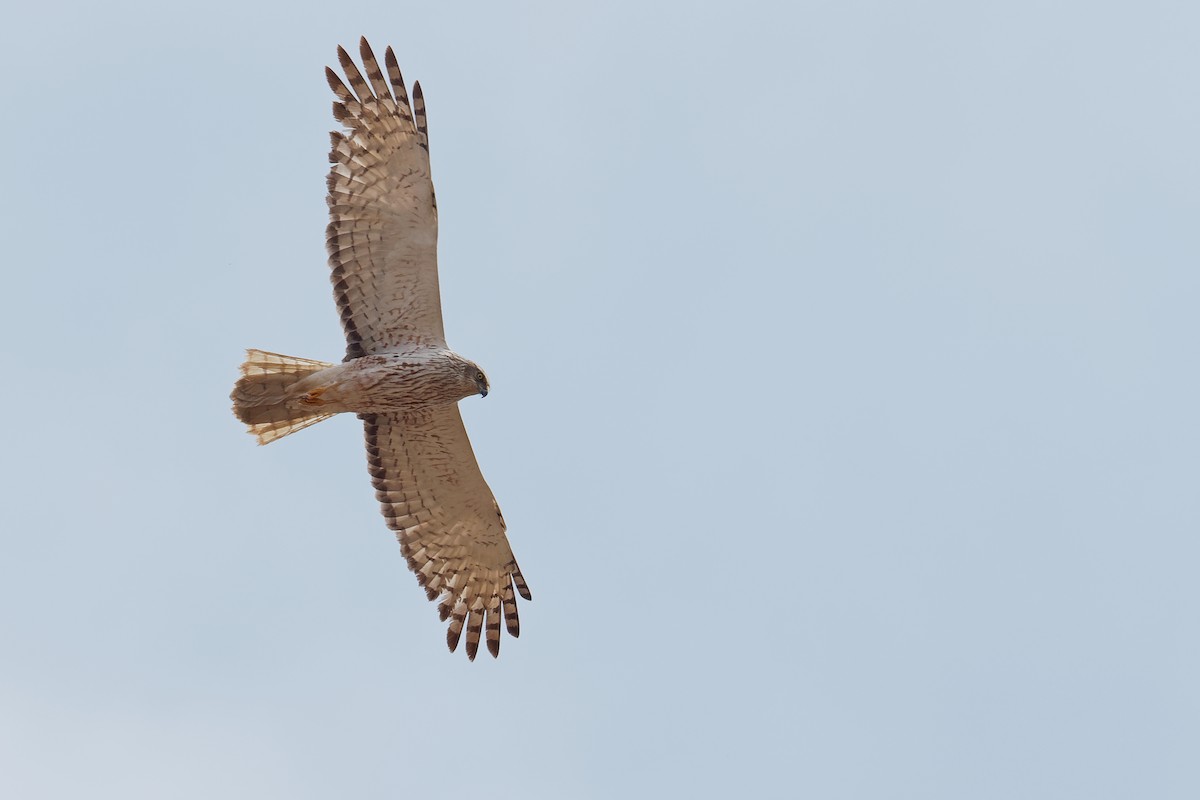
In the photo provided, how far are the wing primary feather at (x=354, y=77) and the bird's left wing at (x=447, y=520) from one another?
2573 millimetres

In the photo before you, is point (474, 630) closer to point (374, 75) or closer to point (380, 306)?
point (380, 306)

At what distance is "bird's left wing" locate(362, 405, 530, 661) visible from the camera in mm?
14562

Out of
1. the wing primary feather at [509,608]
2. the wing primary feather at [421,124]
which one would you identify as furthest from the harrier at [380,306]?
the wing primary feather at [509,608]

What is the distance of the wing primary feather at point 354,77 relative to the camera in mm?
13781

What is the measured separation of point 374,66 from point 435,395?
263 centimetres

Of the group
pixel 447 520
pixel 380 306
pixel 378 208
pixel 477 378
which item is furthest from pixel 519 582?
pixel 378 208

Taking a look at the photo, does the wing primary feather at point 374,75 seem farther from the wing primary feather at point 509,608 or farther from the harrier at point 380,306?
the wing primary feather at point 509,608

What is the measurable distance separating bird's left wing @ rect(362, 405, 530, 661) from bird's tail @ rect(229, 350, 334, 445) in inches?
34.4

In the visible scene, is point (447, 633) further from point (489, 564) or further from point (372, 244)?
point (372, 244)

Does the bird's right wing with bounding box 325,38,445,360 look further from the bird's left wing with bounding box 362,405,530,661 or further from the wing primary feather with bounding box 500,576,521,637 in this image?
the wing primary feather with bounding box 500,576,521,637

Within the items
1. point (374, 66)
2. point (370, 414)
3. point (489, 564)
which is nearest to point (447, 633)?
point (489, 564)

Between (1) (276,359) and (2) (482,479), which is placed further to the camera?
(2) (482,479)


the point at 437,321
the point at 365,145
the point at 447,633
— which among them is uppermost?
the point at 365,145

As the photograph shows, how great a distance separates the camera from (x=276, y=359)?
13.8 meters
